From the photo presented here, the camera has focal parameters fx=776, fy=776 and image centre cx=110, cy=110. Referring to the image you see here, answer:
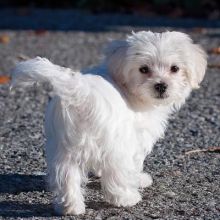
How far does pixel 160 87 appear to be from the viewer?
18.9ft

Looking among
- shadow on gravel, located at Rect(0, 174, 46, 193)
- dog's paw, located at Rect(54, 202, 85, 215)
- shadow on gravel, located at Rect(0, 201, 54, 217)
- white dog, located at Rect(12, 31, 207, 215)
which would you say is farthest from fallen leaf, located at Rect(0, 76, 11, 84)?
dog's paw, located at Rect(54, 202, 85, 215)

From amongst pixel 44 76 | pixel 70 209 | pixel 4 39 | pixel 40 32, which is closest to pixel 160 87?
pixel 44 76

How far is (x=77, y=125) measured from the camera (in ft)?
17.3

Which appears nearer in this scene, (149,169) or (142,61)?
(142,61)

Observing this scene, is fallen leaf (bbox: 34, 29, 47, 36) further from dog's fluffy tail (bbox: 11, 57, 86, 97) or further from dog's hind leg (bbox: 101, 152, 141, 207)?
dog's fluffy tail (bbox: 11, 57, 86, 97)

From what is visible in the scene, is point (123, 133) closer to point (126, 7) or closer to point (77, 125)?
point (77, 125)

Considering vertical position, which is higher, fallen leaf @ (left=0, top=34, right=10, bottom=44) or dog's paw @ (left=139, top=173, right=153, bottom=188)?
dog's paw @ (left=139, top=173, right=153, bottom=188)

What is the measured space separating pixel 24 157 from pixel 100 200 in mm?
1281

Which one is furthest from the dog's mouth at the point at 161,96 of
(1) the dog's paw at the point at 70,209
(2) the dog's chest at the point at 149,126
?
(1) the dog's paw at the point at 70,209

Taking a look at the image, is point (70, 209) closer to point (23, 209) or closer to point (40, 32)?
point (23, 209)

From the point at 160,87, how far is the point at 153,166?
116 centimetres

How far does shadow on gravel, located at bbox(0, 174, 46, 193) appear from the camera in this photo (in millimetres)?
6031

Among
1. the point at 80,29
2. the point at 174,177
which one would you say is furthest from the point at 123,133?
the point at 80,29

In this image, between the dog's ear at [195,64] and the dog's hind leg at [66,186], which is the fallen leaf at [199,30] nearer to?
the dog's ear at [195,64]
